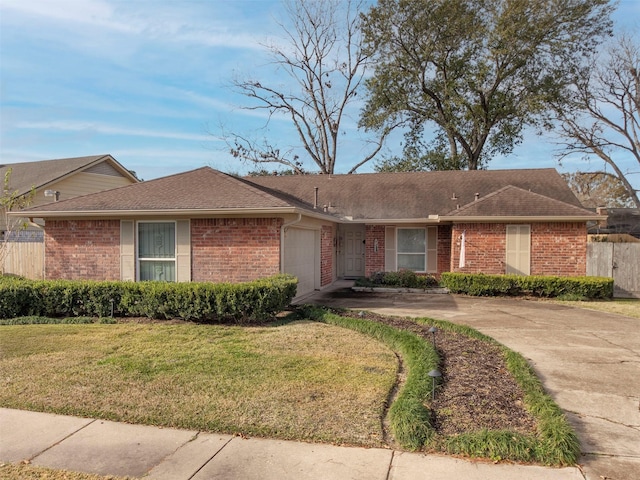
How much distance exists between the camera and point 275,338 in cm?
768

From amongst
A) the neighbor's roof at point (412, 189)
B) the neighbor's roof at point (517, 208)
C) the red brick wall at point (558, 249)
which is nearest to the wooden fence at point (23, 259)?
the neighbor's roof at point (412, 189)

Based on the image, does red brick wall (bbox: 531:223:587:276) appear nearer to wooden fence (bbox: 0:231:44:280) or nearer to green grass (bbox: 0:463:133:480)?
green grass (bbox: 0:463:133:480)

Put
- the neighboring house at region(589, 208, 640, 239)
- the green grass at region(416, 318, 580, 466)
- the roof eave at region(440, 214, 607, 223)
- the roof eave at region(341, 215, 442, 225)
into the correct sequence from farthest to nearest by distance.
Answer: the neighboring house at region(589, 208, 640, 239), the roof eave at region(341, 215, 442, 225), the roof eave at region(440, 214, 607, 223), the green grass at region(416, 318, 580, 466)

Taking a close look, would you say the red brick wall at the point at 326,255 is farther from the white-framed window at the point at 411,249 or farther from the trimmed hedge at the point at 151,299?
the trimmed hedge at the point at 151,299

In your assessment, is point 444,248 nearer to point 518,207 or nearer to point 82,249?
point 518,207

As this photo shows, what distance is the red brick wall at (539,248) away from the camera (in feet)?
46.2

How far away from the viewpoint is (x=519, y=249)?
47.1 feet

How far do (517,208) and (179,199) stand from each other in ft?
32.8

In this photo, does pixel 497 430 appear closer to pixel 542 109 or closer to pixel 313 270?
pixel 313 270

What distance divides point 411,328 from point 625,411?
3.98 metres

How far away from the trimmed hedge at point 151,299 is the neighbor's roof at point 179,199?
1995 millimetres

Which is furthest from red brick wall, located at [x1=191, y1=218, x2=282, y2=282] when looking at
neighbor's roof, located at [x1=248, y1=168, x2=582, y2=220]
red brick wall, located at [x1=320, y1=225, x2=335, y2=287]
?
neighbor's roof, located at [x1=248, y1=168, x2=582, y2=220]

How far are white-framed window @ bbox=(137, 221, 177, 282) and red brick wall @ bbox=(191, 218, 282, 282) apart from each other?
0.64 metres

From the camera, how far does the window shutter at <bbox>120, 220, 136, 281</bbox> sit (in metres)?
11.6
